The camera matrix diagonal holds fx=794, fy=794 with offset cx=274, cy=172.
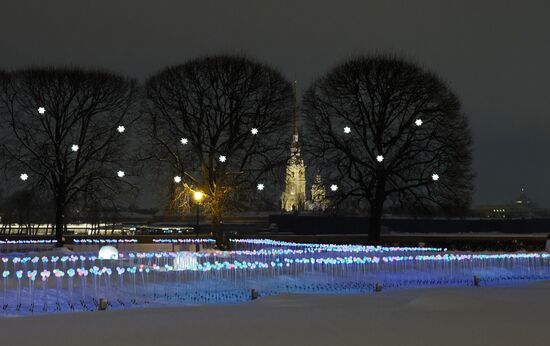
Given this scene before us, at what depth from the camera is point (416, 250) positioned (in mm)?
32375

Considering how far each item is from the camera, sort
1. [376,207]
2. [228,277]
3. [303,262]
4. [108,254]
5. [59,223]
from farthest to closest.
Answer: [376,207] → [59,223] → [108,254] → [303,262] → [228,277]

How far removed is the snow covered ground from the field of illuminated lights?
3830 millimetres

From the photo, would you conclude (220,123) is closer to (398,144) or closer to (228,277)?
(398,144)

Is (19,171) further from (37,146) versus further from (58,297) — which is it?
(58,297)

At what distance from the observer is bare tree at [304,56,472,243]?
4112 centimetres

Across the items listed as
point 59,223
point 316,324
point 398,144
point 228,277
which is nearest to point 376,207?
point 398,144

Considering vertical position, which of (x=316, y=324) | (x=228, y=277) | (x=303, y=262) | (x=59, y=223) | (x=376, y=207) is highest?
(x=376, y=207)

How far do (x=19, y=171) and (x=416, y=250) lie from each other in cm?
2233

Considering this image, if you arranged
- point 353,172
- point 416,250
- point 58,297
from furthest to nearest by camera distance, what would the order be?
point 353,172
point 416,250
point 58,297

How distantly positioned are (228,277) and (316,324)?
Result: 9770 mm

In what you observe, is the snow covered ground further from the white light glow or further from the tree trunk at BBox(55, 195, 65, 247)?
the tree trunk at BBox(55, 195, 65, 247)

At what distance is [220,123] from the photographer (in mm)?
41469

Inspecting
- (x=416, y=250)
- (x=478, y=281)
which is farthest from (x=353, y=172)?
(x=478, y=281)

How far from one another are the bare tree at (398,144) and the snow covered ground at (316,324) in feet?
81.1
